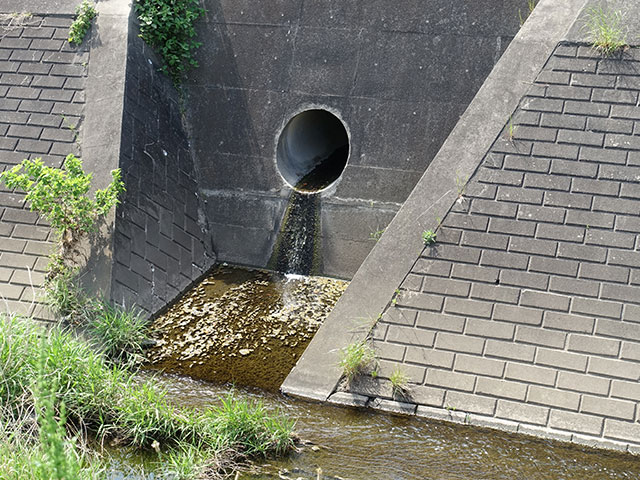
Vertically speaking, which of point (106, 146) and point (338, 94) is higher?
point (338, 94)

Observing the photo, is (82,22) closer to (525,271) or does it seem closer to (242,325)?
(242,325)

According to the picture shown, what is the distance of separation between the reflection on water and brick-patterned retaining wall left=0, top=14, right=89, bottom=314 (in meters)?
3.06

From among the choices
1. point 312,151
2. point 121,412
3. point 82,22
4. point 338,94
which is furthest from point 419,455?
point 82,22

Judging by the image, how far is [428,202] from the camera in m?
7.56

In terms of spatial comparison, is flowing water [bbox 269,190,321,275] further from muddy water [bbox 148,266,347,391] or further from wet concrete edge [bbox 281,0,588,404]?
wet concrete edge [bbox 281,0,588,404]

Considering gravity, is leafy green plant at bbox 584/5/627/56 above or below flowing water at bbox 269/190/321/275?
above

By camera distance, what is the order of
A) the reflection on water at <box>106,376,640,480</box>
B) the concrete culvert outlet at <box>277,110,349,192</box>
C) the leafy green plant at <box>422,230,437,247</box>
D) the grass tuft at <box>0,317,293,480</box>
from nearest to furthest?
the reflection on water at <box>106,376,640,480</box> < the grass tuft at <box>0,317,293,480</box> < the leafy green plant at <box>422,230,437,247</box> < the concrete culvert outlet at <box>277,110,349,192</box>

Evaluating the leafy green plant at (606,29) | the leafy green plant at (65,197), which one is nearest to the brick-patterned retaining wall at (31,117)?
the leafy green plant at (65,197)

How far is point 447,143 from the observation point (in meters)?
7.72

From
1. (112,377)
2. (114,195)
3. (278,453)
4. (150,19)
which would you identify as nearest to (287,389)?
(278,453)

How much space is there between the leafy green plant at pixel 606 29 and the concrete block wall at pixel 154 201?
15.6ft

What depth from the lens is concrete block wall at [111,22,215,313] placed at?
8344mm

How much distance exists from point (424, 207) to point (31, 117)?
4.65 meters

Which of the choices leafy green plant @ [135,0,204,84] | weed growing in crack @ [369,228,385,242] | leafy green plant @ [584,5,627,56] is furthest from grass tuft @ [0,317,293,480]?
leafy green plant @ [584,5,627,56]
